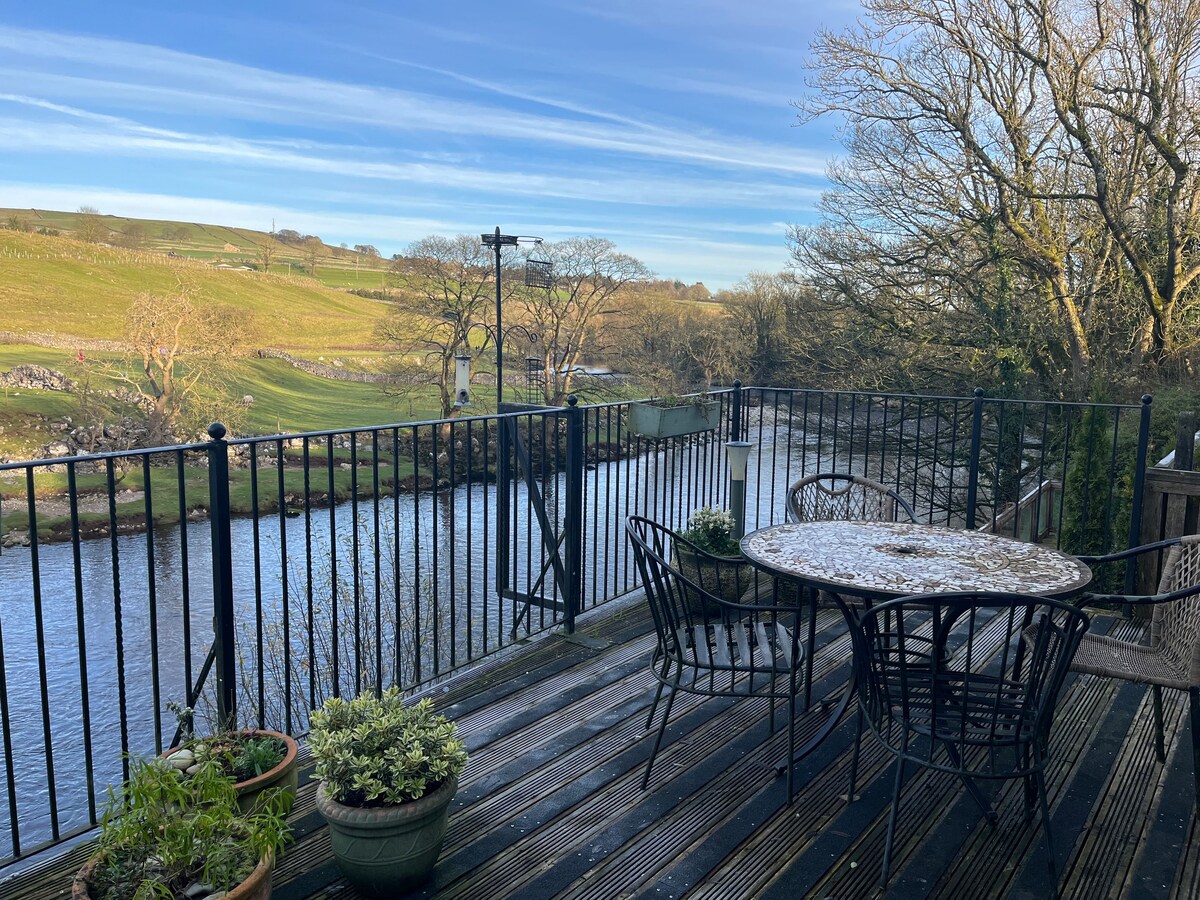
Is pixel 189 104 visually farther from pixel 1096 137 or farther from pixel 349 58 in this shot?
pixel 1096 137

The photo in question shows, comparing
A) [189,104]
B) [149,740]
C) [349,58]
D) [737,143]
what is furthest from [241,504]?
[189,104]

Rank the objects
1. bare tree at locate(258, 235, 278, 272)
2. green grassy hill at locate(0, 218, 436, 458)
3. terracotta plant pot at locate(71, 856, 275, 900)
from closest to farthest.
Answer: terracotta plant pot at locate(71, 856, 275, 900), green grassy hill at locate(0, 218, 436, 458), bare tree at locate(258, 235, 278, 272)

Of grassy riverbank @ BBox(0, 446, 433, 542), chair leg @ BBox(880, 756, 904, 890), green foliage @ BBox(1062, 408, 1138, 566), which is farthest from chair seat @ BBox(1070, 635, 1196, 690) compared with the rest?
grassy riverbank @ BBox(0, 446, 433, 542)

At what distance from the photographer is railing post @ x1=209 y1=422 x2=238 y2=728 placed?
2309 millimetres

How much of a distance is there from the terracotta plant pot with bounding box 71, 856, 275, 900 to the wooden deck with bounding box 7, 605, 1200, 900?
34 centimetres

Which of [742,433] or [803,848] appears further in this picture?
[742,433]

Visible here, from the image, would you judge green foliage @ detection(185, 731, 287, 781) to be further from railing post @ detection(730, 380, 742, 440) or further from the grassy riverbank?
the grassy riverbank

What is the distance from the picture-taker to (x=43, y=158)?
5031 centimetres

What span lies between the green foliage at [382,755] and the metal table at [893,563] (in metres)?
1.06

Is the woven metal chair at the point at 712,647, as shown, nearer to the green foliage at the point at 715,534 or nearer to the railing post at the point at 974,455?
the green foliage at the point at 715,534

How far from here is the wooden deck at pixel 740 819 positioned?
194cm

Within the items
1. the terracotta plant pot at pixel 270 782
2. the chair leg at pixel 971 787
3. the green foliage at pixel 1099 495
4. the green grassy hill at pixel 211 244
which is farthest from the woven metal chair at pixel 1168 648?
the green grassy hill at pixel 211 244

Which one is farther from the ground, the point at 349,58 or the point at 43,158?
the point at 349,58

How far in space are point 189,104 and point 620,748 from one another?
194 feet
